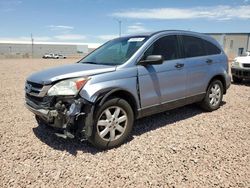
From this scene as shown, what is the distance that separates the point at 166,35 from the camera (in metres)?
5.03

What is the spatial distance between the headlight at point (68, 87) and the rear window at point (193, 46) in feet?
8.53

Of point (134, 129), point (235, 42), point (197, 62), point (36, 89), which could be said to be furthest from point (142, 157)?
point (235, 42)

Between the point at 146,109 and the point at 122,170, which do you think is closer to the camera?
the point at 122,170

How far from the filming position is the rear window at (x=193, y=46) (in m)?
5.41

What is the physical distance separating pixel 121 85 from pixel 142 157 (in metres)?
1.17

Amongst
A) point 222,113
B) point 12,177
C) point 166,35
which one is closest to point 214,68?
point 222,113

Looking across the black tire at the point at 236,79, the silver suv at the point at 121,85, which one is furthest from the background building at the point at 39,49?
the silver suv at the point at 121,85

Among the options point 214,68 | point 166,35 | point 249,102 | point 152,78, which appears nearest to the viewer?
point 152,78

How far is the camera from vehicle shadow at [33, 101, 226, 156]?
413 centimetres

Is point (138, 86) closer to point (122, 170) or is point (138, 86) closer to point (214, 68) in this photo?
point (122, 170)

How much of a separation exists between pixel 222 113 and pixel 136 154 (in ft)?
10.1

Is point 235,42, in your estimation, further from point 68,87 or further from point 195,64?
point 68,87

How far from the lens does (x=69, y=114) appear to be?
3621 mm

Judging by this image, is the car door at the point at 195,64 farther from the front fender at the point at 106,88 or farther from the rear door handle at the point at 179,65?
the front fender at the point at 106,88
